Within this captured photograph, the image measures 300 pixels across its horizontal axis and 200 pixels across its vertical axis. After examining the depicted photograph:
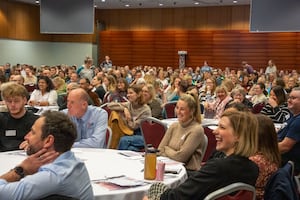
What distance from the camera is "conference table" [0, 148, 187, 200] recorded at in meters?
2.80

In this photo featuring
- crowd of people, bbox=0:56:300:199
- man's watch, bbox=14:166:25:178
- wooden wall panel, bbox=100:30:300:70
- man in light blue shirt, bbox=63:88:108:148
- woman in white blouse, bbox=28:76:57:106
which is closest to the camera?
man's watch, bbox=14:166:25:178

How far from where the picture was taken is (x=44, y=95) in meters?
8.05

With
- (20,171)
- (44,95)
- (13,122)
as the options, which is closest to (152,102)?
(44,95)

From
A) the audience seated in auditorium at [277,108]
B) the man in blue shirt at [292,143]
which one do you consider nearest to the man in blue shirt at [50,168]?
the man in blue shirt at [292,143]

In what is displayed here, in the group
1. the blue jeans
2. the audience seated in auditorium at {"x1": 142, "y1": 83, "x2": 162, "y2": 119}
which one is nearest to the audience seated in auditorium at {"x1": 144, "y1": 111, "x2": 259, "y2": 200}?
the blue jeans

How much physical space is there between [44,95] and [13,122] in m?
3.85

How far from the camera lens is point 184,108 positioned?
434 cm

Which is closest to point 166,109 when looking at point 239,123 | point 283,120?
point 283,120

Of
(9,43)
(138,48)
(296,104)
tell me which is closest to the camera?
(296,104)

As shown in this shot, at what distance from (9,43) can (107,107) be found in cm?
1704

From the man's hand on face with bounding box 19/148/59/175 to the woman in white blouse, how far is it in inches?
219

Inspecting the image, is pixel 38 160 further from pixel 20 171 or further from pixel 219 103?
pixel 219 103

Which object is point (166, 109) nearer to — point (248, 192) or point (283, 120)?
point (283, 120)

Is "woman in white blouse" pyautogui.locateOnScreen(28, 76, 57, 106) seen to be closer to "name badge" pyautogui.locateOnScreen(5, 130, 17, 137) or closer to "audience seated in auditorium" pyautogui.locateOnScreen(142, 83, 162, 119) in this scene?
"audience seated in auditorium" pyautogui.locateOnScreen(142, 83, 162, 119)
